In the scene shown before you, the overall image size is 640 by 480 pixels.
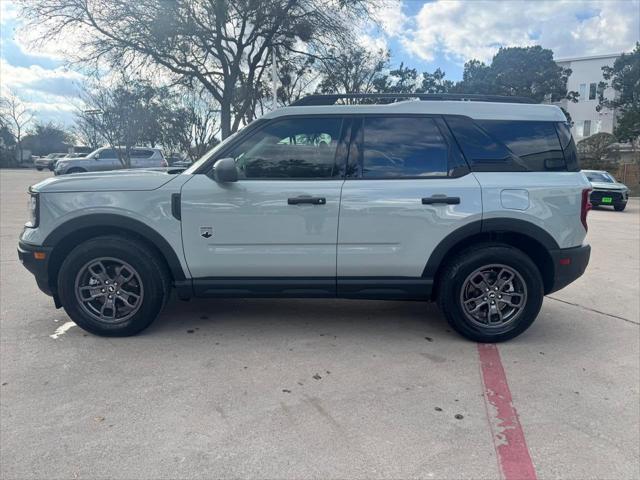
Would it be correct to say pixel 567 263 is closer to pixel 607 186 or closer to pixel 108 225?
pixel 108 225

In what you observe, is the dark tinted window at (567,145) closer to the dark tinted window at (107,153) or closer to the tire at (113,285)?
the tire at (113,285)

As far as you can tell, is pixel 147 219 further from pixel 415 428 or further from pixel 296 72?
pixel 296 72

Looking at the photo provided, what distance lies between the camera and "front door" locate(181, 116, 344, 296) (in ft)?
12.3

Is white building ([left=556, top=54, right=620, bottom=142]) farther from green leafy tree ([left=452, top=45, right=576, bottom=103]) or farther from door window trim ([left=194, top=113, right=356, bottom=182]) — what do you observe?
door window trim ([left=194, top=113, right=356, bottom=182])

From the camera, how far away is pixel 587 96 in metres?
47.1

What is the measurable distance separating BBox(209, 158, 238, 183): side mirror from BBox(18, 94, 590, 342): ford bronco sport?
0.06 m

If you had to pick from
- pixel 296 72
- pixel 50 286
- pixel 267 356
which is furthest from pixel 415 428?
pixel 296 72

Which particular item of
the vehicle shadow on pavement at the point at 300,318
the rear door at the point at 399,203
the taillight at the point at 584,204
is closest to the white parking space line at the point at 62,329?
the vehicle shadow on pavement at the point at 300,318

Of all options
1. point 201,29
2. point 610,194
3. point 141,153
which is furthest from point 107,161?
point 610,194

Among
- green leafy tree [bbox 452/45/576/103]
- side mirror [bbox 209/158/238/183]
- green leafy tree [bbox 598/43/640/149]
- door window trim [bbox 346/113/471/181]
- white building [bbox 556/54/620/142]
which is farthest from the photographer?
white building [bbox 556/54/620/142]

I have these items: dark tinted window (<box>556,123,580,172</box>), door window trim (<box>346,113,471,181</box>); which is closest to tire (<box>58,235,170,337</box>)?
door window trim (<box>346,113,471,181</box>)

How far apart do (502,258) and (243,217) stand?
2155 millimetres

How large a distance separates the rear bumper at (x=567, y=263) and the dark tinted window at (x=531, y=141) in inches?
27.8

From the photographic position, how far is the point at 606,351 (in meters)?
3.91
